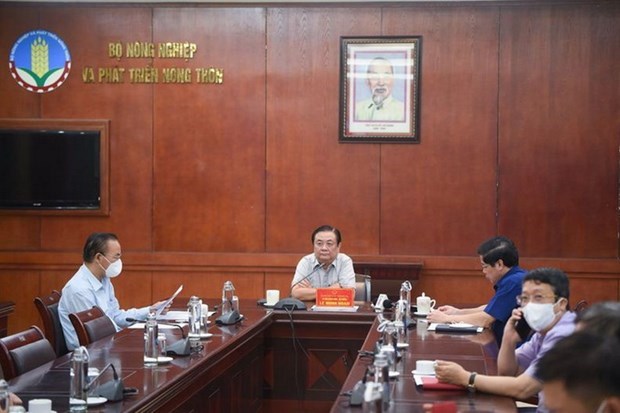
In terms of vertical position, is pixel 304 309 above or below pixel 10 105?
below

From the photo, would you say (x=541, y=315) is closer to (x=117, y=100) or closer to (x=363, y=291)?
(x=363, y=291)

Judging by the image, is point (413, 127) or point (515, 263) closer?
point (515, 263)

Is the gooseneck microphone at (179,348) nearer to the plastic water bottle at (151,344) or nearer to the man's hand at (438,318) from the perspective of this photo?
the plastic water bottle at (151,344)

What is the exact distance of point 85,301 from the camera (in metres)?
5.77

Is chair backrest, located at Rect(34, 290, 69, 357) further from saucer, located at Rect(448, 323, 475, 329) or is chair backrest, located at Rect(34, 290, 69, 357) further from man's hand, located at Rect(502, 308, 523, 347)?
man's hand, located at Rect(502, 308, 523, 347)

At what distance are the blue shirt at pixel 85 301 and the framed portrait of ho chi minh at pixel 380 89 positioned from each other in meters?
3.11

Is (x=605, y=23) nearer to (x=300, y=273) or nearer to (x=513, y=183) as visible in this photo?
(x=513, y=183)

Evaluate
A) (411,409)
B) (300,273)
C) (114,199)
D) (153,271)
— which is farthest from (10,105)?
(411,409)

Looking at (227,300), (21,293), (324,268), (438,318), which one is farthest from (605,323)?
(21,293)

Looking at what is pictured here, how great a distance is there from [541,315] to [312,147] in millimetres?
4861

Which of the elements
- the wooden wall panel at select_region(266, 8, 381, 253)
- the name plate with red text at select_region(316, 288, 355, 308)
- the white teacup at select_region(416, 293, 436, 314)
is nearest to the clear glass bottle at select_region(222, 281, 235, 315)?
the name plate with red text at select_region(316, 288, 355, 308)

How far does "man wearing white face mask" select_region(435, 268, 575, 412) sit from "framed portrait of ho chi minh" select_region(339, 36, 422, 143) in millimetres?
4320

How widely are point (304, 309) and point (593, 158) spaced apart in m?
3.33

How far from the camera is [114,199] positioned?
873cm
